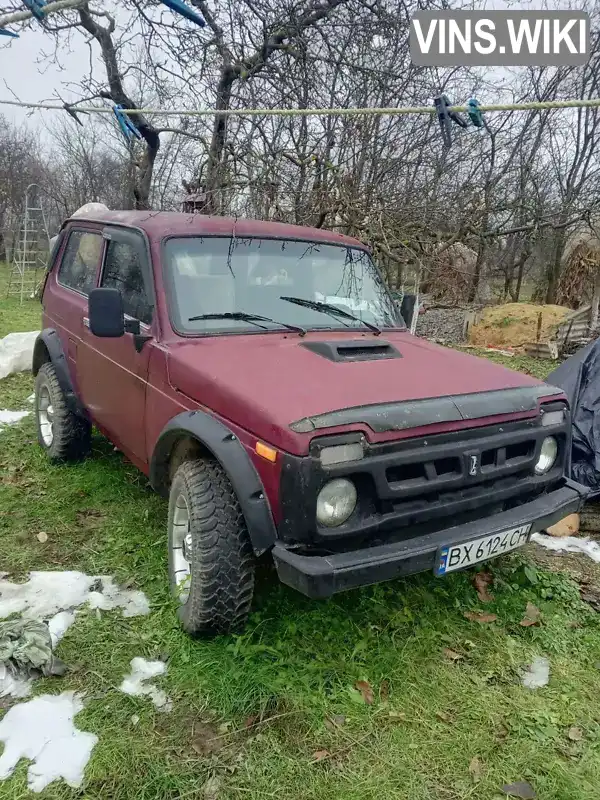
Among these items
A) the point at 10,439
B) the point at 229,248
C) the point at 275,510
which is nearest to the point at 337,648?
the point at 275,510

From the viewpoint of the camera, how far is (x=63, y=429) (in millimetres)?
4660

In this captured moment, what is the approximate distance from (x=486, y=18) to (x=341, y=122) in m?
2.12

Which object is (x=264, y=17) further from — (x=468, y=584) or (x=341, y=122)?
(x=468, y=584)

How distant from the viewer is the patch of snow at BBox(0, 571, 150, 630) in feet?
9.94

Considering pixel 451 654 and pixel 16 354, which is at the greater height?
pixel 16 354

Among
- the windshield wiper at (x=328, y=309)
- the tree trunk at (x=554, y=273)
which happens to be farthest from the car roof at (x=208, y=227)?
the tree trunk at (x=554, y=273)

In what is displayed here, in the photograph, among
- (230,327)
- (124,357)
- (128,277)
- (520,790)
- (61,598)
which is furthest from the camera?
(128,277)

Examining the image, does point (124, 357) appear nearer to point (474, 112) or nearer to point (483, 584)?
point (474, 112)

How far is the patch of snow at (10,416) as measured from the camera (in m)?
5.93

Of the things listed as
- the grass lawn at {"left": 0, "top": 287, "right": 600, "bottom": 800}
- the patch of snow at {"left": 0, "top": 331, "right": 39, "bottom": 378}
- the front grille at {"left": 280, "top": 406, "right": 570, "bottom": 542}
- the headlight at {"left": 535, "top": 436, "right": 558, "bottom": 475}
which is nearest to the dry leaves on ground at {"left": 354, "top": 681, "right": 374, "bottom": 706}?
the grass lawn at {"left": 0, "top": 287, "right": 600, "bottom": 800}

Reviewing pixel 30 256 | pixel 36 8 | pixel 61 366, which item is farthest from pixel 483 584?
pixel 30 256

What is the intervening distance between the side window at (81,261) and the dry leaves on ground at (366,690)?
10.3ft

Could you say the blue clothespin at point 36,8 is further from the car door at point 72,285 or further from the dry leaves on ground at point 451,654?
the dry leaves on ground at point 451,654

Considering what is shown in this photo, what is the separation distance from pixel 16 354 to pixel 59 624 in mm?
5689
